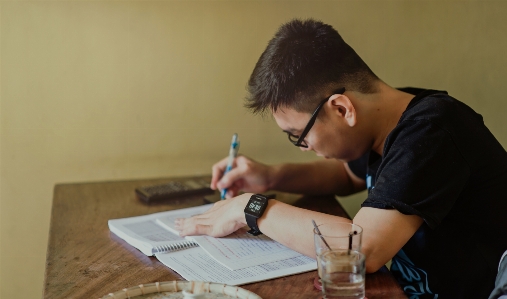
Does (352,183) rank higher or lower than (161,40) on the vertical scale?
lower

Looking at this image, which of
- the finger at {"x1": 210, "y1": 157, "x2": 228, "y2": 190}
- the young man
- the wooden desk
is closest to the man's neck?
the young man

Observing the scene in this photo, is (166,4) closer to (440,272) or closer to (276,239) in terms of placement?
(276,239)

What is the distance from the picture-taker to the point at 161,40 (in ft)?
6.29

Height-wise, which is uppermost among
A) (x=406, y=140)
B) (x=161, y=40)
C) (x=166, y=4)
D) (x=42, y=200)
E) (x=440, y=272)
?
(x=166, y=4)

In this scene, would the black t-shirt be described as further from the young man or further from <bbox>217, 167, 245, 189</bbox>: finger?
<bbox>217, 167, 245, 189</bbox>: finger

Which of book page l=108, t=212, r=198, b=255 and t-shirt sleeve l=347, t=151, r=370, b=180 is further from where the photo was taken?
t-shirt sleeve l=347, t=151, r=370, b=180

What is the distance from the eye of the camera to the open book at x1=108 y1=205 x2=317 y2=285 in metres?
1.13

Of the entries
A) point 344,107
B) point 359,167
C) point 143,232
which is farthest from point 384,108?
point 143,232

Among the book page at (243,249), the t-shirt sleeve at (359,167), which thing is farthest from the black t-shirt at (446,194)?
the t-shirt sleeve at (359,167)

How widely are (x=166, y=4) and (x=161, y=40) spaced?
12cm

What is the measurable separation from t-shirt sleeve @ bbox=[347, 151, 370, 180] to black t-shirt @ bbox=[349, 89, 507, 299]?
407 mm

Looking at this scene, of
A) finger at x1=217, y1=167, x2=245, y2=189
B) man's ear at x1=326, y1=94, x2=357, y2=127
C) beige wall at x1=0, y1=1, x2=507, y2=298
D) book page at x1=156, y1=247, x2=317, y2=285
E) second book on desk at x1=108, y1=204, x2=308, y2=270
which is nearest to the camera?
book page at x1=156, y1=247, x2=317, y2=285

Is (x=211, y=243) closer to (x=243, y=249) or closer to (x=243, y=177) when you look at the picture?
(x=243, y=249)

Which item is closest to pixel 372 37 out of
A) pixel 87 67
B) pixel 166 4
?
pixel 166 4
